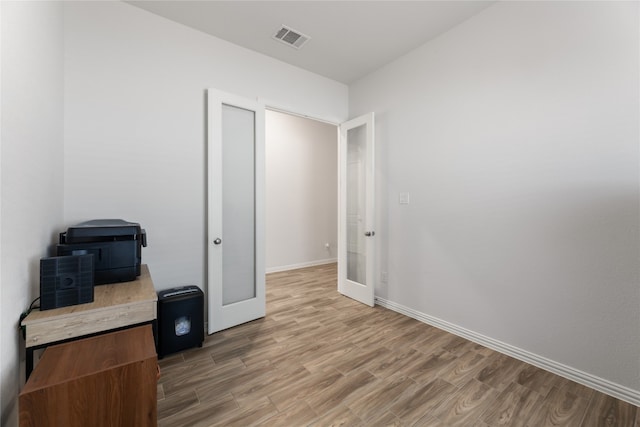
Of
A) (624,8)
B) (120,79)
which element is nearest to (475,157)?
(624,8)

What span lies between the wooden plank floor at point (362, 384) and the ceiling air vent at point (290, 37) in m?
3.01

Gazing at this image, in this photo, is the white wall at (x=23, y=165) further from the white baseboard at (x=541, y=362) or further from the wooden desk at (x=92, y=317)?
the white baseboard at (x=541, y=362)

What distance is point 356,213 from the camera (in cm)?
360

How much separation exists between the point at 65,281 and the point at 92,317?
0.24 metres

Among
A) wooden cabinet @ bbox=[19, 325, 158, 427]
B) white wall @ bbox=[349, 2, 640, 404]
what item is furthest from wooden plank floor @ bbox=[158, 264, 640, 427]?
wooden cabinet @ bbox=[19, 325, 158, 427]

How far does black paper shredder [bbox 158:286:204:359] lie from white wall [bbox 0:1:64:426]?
82 centimetres

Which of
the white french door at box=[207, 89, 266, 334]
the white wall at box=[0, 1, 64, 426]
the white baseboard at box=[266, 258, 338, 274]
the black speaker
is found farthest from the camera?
the white baseboard at box=[266, 258, 338, 274]

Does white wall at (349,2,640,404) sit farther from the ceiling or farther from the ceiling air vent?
the ceiling air vent

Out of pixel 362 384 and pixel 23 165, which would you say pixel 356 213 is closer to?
pixel 362 384

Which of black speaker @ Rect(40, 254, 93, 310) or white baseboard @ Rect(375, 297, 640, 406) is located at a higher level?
black speaker @ Rect(40, 254, 93, 310)

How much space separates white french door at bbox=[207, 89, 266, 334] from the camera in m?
2.57

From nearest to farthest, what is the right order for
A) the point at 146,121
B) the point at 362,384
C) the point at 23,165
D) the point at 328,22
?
the point at 23,165
the point at 362,384
the point at 146,121
the point at 328,22

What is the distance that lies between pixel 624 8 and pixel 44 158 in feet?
12.5

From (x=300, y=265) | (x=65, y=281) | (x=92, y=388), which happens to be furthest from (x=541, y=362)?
(x=300, y=265)
